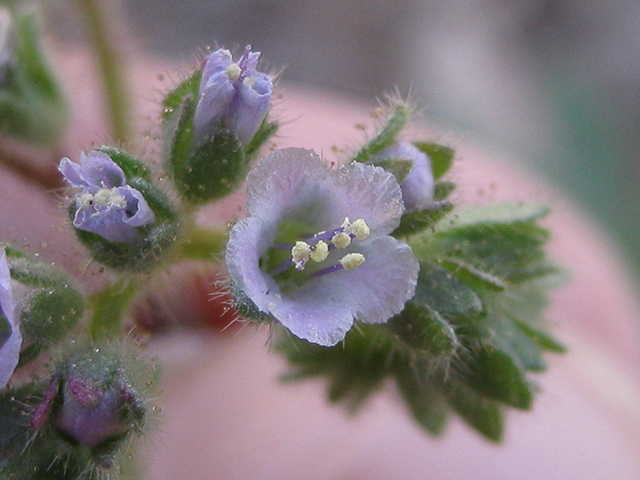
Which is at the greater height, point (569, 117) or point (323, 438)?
point (569, 117)

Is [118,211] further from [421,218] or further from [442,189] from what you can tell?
[442,189]

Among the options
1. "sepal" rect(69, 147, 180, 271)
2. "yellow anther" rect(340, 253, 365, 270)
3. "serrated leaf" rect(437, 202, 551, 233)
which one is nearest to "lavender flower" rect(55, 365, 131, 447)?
"sepal" rect(69, 147, 180, 271)

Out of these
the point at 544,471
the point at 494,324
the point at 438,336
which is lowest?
the point at 544,471

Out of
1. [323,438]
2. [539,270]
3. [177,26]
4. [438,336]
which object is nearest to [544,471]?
[323,438]

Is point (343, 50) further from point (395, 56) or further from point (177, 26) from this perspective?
point (177, 26)

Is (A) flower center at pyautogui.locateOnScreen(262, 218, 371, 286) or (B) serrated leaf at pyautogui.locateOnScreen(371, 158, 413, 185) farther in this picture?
(B) serrated leaf at pyautogui.locateOnScreen(371, 158, 413, 185)

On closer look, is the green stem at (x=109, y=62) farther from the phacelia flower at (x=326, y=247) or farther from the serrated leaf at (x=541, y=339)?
the serrated leaf at (x=541, y=339)

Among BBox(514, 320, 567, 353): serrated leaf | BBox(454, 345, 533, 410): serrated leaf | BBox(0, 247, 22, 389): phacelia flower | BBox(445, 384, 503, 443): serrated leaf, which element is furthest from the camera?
BBox(514, 320, 567, 353): serrated leaf

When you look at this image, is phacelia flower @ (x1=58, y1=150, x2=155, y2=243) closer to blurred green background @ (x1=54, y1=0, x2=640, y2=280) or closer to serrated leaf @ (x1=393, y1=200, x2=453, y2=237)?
serrated leaf @ (x1=393, y1=200, x2=453, y2=237)
